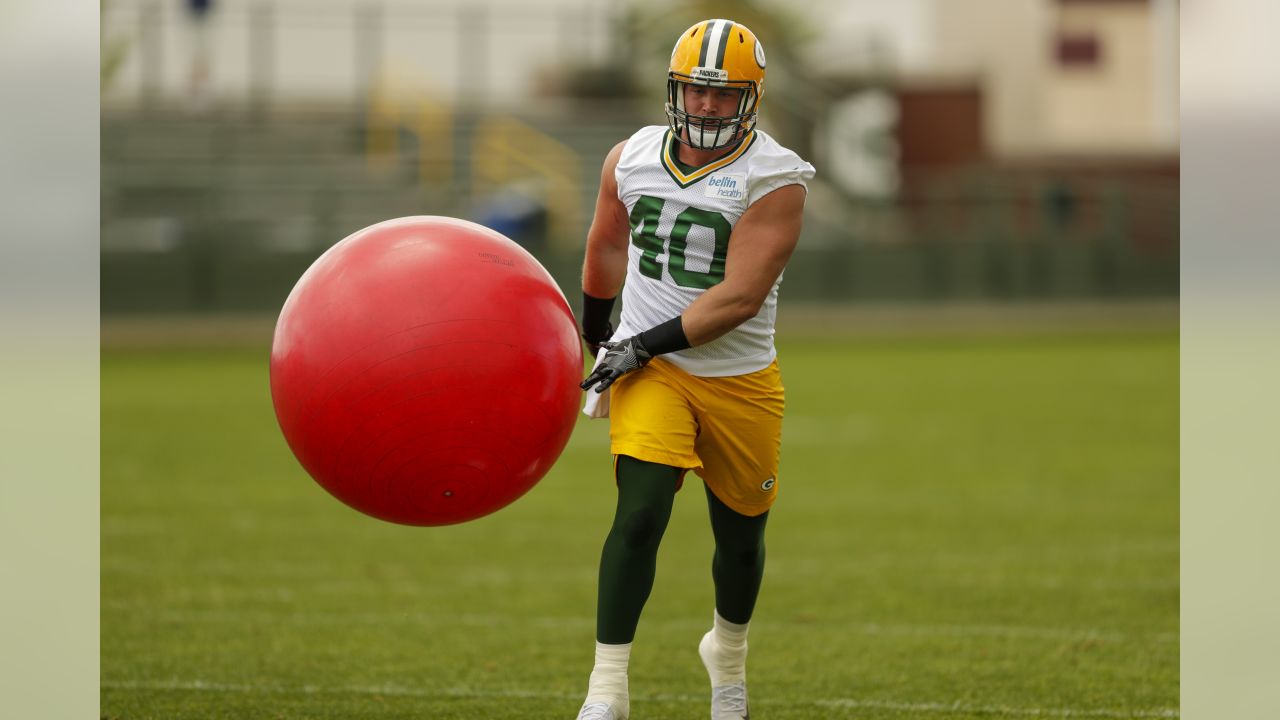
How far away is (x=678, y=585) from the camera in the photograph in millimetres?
9133

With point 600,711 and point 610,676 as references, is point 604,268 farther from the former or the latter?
point 600,711

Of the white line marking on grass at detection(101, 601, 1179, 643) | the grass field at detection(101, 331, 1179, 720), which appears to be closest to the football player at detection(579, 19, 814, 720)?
the grass field at detection(101, 331, 1179, 720)

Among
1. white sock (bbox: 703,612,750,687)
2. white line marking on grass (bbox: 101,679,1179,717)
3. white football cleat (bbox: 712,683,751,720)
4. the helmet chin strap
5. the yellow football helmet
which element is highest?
the yellow football helmet

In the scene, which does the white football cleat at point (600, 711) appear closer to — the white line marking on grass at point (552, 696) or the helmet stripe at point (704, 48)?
the white line marking on grass at point (552, 696)

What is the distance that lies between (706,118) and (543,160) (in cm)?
3012

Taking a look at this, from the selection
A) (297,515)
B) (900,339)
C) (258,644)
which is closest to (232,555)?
(297,515)

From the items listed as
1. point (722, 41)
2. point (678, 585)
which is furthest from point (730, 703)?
point (678, 585)

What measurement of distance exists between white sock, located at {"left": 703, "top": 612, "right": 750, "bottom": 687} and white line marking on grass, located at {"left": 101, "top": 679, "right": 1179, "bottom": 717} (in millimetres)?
382

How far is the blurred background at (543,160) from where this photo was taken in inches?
1171

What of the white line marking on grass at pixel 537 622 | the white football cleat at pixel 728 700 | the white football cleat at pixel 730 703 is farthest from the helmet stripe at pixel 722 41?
the white line marking on grass at pixel 537 622

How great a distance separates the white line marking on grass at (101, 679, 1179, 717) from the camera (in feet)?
20.0

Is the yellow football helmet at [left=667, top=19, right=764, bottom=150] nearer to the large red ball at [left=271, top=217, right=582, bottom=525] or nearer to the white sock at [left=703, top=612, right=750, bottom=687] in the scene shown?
the large red ball at [left=271, top=217, right=582, bottom=525]
